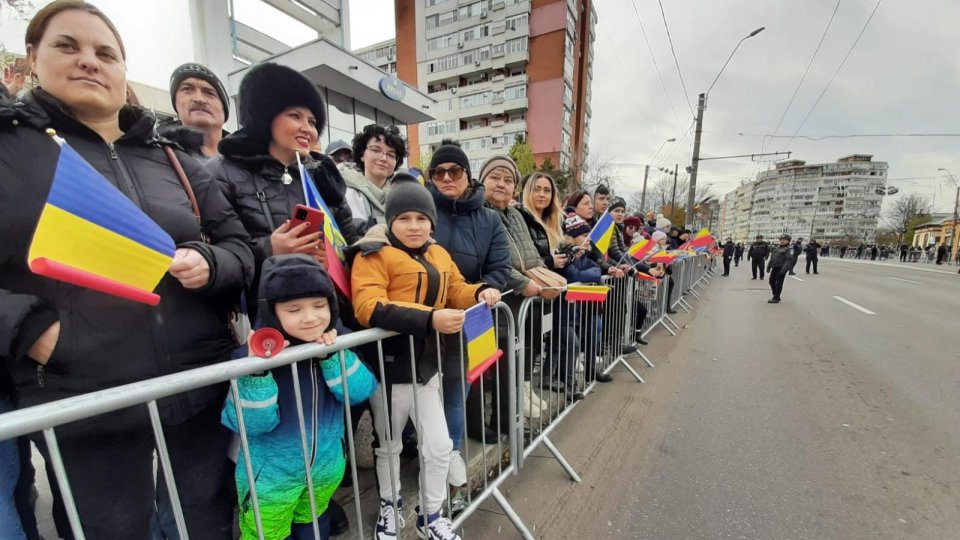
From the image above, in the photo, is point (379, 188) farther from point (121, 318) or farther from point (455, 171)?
point (121, 318)

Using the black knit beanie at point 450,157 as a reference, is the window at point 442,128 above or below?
above

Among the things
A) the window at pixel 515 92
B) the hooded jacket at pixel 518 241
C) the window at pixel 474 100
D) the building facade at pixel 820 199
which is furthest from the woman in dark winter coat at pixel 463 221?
the building facade at pixel 820 199

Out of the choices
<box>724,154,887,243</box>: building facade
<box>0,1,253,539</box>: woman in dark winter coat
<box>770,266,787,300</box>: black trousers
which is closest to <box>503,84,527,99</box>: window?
<box>770,266,787,300</box>: black trousers

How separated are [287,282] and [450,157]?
148 centimetres

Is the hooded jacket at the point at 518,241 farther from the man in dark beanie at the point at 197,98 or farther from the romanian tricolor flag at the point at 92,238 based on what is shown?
the romanian tricolor flag at the point at 92,238

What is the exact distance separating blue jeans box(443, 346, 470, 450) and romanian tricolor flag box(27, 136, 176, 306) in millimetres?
1399

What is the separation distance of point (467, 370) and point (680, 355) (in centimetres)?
447

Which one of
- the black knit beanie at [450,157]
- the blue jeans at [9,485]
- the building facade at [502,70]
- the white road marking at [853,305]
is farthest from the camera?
the building facade at [502,70]

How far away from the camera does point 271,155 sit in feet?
6.13

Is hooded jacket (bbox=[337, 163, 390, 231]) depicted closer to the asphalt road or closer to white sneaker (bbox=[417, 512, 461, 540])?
white sneaker (bbox=[417, 512, 461, 540])

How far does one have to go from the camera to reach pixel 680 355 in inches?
209

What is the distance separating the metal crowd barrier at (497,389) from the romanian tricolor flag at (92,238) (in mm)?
274

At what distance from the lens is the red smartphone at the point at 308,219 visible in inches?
54.4

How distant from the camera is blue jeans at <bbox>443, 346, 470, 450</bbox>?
6.88 ft
